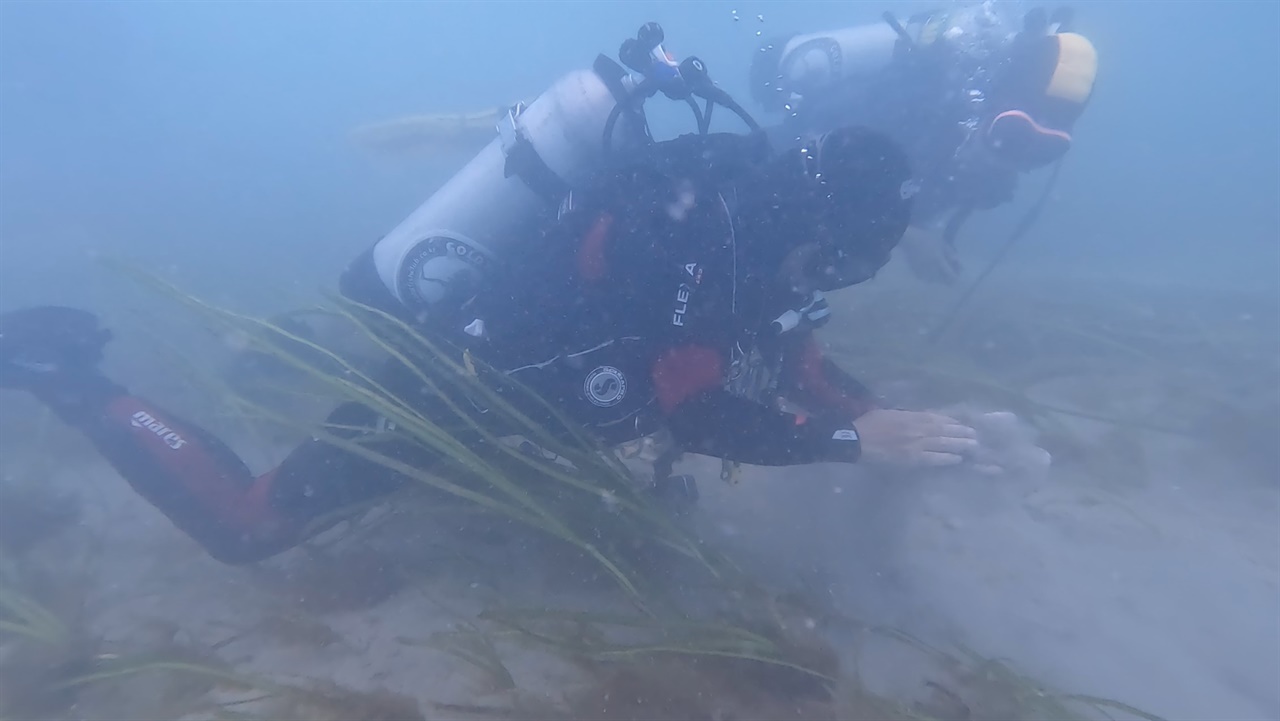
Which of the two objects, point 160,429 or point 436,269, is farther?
point 160,429

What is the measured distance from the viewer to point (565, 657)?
2.54 metres

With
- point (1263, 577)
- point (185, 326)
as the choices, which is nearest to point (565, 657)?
point (1263, 577)

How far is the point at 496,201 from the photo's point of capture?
12.5ft

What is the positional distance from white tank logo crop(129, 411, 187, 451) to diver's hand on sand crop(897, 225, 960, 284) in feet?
22.6

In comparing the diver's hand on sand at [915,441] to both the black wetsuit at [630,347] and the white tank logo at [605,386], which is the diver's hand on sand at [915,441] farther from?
the white tank logo at [605,386]

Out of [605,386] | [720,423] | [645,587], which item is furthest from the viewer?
[605,386]

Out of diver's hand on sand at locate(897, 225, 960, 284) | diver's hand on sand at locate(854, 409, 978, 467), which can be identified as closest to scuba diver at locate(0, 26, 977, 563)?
diver's hand on sand at locate(854, 409, 978, 467)

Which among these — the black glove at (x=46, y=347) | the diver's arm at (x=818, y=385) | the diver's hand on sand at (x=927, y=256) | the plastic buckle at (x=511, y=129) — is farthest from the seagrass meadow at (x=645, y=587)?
the diver's hand on sand at (x=927, y=256)

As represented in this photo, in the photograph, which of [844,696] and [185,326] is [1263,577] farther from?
[185,326]

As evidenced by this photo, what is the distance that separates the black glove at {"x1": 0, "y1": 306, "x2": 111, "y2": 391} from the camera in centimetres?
447

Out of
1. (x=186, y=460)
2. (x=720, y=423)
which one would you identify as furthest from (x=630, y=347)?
(x=186, y=460)

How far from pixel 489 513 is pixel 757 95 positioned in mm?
6287

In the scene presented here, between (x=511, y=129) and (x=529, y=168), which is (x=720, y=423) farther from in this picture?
(x=511, y=129)

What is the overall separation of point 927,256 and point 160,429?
7.36m
